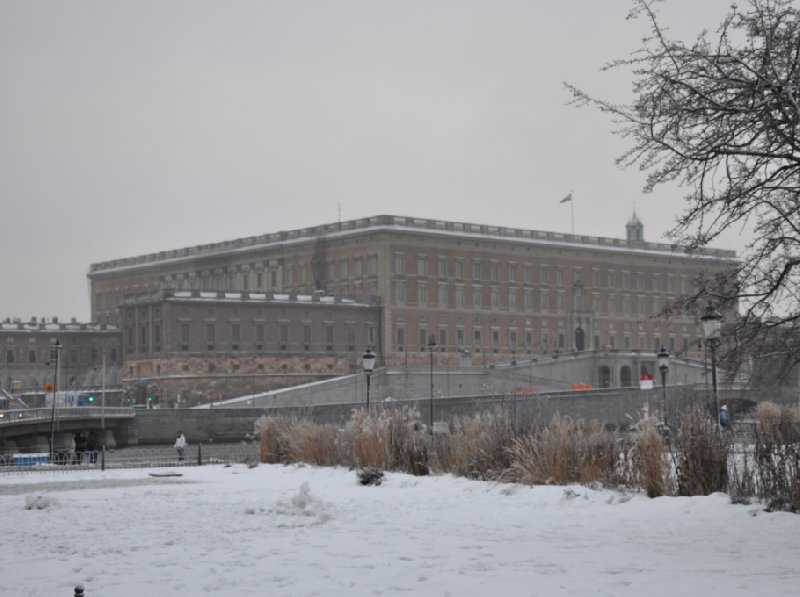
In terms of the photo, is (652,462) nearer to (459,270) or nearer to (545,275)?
(459,270)

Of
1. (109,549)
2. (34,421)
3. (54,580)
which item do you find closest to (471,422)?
(109,549)

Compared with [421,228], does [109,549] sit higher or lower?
lower

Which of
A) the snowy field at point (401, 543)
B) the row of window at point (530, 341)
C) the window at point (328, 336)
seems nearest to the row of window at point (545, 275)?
the row of window at point (530, 341)

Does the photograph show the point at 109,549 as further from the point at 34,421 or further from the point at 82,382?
the point at 82,382

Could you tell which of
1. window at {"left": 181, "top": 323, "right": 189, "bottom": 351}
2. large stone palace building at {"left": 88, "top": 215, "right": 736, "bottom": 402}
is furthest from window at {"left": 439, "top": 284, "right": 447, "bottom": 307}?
window at {"left": 181, "top": 323, "right": 189, "bottom": 351}

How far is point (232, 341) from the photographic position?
293 feet

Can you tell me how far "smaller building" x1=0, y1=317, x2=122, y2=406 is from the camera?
4163 inches

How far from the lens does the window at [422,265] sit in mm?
97188

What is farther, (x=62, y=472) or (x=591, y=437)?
(x=62, y=472)

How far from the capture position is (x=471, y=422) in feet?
75.0

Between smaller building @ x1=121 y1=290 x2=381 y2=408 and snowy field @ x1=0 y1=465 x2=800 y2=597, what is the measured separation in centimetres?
6746

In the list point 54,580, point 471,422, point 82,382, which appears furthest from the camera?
point 82,382

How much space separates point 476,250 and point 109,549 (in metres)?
87.0

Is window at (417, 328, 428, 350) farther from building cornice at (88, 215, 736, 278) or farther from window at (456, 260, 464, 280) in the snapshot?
building cornice at (88, 215, 736, 278)
